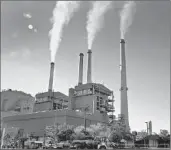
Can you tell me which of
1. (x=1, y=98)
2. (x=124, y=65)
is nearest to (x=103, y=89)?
(x=124, y=65)

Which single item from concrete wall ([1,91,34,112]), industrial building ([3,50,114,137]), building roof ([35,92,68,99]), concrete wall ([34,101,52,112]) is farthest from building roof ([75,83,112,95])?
concrete wall ([1,91,34,112])

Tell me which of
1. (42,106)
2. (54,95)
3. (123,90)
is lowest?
(42,106)

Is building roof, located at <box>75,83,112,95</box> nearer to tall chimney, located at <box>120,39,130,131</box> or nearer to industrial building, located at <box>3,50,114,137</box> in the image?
industrial building, located at <box>3,50,114,137</box>

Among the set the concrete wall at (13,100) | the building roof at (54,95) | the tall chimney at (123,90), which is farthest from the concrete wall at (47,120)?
the concrete wall at (13,100)

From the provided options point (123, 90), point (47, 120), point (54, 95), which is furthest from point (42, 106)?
point (123, 90)

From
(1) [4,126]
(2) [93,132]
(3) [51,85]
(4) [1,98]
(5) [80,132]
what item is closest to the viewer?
(5) [80,132]

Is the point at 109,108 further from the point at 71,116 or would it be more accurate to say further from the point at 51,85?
the point at 51,85

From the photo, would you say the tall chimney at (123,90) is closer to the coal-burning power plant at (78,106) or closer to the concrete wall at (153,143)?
the coal-burning power plant at (78,106)

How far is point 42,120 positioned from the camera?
62.2 m

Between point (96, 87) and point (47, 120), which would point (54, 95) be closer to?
point (96, 87)

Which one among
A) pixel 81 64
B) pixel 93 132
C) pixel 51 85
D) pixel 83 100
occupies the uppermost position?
pixel 81 64

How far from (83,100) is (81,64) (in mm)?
11095

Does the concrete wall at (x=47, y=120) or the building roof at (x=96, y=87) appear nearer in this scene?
the concrete wall at (x=47, y=120)

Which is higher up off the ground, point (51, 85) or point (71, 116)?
point (51, 85)
